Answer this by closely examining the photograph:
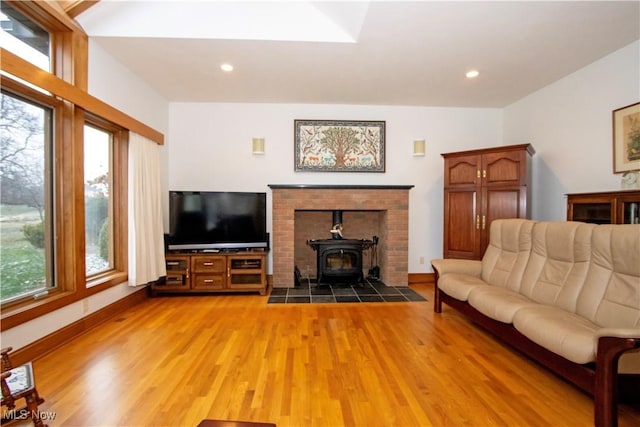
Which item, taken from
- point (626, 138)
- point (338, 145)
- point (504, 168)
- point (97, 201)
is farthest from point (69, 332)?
point (626, 138)

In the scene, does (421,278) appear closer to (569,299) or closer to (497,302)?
(497,302)

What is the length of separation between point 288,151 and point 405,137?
1.85 meters

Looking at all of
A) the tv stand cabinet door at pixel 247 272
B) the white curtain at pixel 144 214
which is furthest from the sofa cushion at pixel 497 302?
the white curtain at pixel 144 214

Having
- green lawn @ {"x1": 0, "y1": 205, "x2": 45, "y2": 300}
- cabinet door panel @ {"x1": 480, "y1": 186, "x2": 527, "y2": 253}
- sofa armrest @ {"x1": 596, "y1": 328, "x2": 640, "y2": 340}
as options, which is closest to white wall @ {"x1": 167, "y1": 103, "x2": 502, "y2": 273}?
cabinet door panel @ {"x1": 480, "y1": 186, "x2": 527, "y2": 253}

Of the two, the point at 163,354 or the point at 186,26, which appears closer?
the point at 163,354

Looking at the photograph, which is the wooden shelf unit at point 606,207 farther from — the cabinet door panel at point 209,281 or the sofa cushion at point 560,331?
the cabinet door panel at point 209,281

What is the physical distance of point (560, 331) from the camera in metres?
1.67

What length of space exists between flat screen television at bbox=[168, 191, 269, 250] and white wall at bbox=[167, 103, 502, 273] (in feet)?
1.17

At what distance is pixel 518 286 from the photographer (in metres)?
2.54

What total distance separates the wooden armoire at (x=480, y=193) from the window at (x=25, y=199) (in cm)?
439

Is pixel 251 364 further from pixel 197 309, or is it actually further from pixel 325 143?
pixel 325 143

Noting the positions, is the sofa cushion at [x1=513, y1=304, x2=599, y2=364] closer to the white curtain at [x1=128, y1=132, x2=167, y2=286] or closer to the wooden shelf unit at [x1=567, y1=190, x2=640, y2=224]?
the wooden shelf unit at [x1=567, y1=190, x2=640, y2=224]

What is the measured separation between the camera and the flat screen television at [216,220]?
12.1 ft

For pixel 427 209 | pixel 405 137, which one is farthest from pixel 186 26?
pixel 427 209
